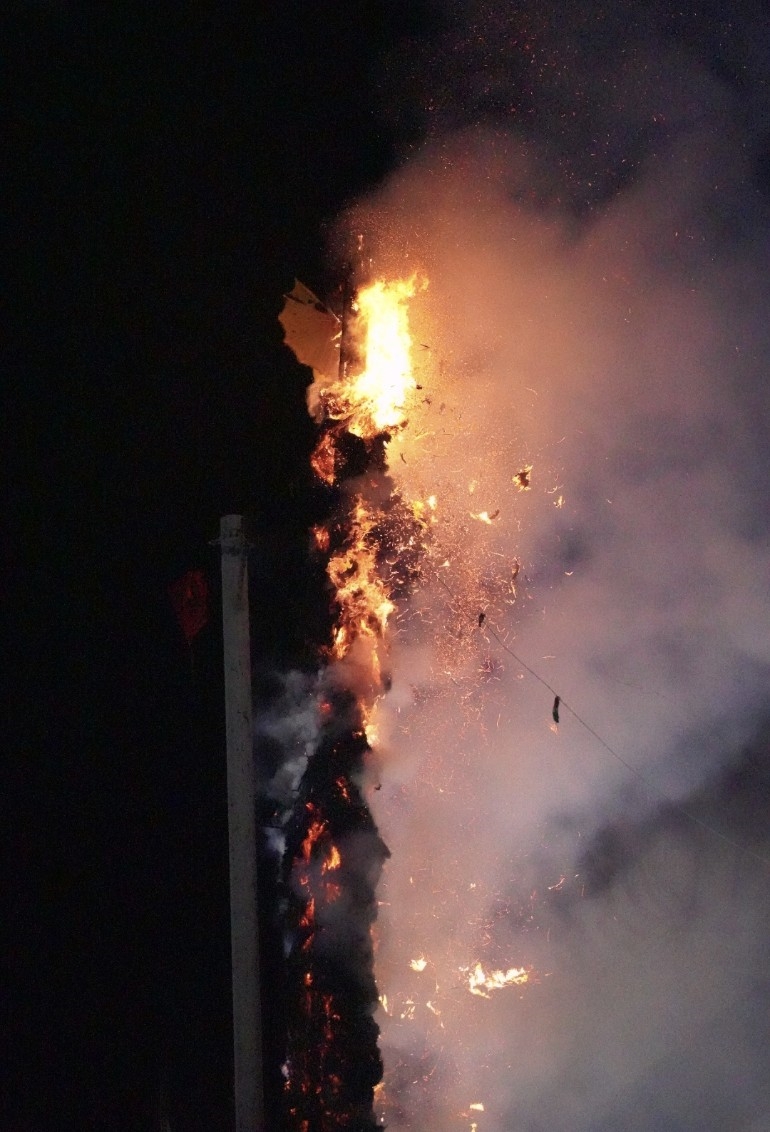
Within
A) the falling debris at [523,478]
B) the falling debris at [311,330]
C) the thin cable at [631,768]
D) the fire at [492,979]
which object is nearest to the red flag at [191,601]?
the falling debris at [311,330]

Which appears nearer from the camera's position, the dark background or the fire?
the dark background

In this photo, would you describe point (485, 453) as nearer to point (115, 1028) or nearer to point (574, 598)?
point (574, 598)

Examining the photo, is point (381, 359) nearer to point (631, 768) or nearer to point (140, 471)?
point (140, 471)

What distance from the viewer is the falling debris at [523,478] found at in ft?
24.6

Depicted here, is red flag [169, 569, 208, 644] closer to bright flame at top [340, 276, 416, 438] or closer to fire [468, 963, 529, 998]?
bright flame at top [340, 276, 416, 438]

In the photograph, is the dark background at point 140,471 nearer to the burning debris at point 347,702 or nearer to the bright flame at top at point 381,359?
the burning debris at point 347,702

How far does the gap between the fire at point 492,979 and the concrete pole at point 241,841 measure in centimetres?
638

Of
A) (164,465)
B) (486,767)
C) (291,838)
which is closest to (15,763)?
(164,465)

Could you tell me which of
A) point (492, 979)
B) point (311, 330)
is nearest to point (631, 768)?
point (492, 979)

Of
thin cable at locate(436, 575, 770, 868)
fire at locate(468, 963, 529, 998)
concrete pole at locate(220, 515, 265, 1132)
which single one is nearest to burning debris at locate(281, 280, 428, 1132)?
concrete pole at locate(220, 515, 265, 1132)

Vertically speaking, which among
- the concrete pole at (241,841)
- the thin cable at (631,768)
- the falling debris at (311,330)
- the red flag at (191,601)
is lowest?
the concrete pole at (241,841)

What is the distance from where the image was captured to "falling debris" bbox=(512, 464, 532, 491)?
24.6 feet

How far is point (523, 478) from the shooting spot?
759 cm

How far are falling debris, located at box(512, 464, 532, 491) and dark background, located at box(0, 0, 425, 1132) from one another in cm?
254
